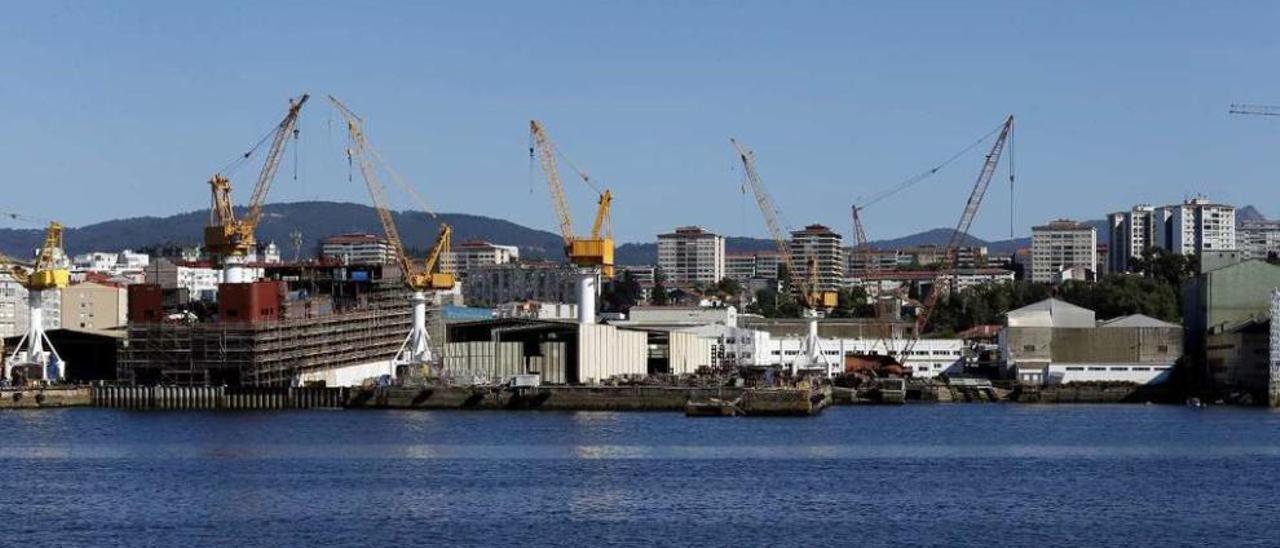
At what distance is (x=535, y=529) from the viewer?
167 ft

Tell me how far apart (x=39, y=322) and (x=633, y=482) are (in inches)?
2379

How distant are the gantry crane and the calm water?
19.2 m

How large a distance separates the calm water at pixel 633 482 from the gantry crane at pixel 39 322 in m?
19.2

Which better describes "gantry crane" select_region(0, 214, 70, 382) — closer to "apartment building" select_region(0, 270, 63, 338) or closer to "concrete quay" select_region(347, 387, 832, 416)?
"concrete quay" select_region(347, 387, 832, 416)

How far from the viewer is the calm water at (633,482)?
50.5 m

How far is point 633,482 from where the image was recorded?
206 feet

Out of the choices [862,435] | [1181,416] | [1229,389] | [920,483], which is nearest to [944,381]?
[1229,389]

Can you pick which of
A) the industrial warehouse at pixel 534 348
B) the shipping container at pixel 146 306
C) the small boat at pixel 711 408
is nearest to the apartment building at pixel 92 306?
the industrial warehouse at pixel 534 348

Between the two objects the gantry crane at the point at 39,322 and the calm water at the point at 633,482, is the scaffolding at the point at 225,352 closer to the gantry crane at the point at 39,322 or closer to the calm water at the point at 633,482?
the gantry crane at the point at 39,322

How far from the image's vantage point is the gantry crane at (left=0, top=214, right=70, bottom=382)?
114m

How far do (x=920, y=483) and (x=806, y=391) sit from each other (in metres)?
39.5

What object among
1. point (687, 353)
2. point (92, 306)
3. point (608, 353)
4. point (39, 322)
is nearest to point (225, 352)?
point (39, 322)

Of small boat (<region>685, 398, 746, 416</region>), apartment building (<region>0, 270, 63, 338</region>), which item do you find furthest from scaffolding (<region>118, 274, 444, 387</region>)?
apartment building (<region>0, 270, 63, 338</region>)

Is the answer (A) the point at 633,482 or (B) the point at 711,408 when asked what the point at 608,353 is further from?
(A) the point at 633,482
